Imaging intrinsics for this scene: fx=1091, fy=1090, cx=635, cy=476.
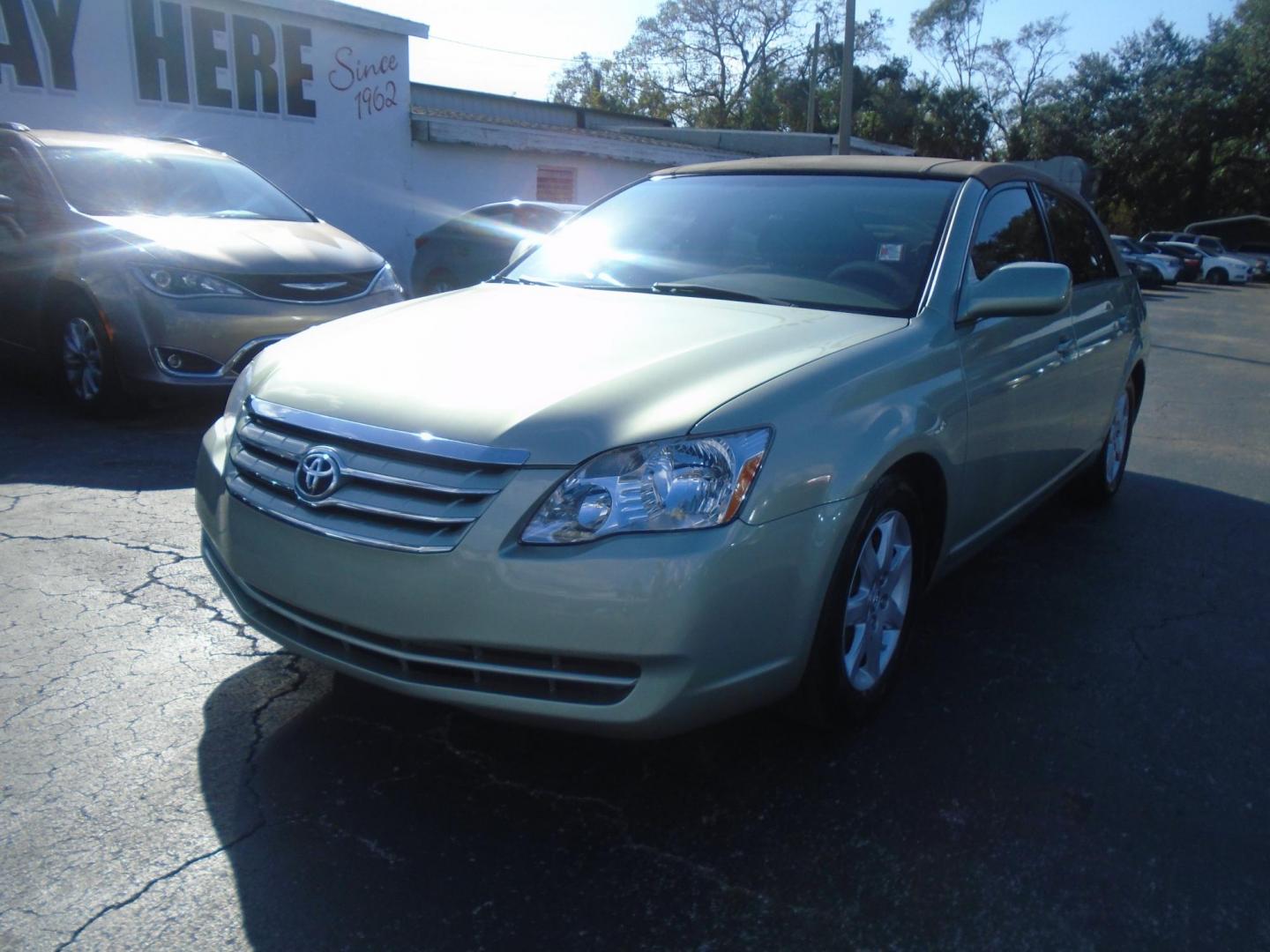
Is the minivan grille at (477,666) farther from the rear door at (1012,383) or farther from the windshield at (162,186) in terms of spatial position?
the windshield at (162,186)

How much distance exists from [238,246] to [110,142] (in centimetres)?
169

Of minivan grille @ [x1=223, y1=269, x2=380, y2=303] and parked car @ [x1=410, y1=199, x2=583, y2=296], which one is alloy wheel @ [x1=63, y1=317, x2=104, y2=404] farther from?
parked car @ [x1=410, y1=199, x2=583, y2=296]

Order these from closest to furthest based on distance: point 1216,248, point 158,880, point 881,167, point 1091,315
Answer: point 158,880
point 881,167
point 1091,315
point 1216,248

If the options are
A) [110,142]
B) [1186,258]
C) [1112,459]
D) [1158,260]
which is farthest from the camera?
[1186,258]

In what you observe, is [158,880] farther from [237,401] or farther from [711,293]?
[711,293]

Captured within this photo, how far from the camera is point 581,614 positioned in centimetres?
235

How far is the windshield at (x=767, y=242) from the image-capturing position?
3.57 metres

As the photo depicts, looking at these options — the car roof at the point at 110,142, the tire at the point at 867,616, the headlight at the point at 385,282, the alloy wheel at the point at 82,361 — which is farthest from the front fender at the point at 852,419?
the car roof at the point at 110,142

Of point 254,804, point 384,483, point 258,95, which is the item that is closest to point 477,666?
point 384,483

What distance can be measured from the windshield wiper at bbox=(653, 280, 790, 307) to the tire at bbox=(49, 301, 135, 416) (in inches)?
159

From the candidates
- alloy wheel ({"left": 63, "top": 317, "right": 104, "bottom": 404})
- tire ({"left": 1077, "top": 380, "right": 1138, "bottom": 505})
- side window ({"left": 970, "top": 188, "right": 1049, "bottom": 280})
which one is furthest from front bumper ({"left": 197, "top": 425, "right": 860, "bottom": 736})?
alloy wheel ({"left": 63, "top": 317, "right": 104, "bottom": 404})

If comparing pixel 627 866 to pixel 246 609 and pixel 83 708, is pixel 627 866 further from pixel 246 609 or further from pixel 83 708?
pixel 83 708

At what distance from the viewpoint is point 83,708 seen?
10.1 feet

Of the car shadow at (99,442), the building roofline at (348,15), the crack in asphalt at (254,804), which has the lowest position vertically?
the car shadow at (99,442)
